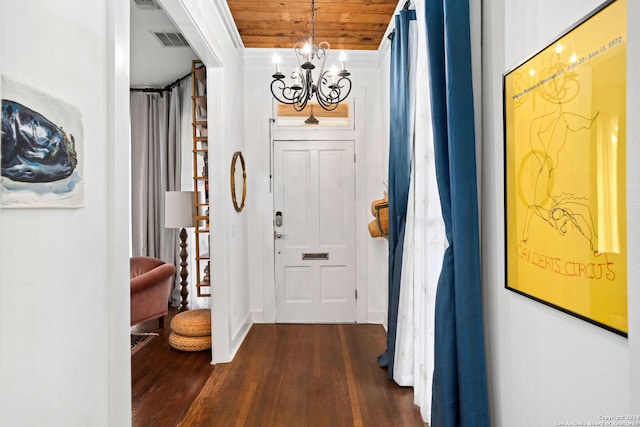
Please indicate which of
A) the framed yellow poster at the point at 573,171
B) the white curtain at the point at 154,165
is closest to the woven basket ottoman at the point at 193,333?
the white curtain at the point at 154,165

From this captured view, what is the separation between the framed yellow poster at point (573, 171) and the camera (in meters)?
0.86

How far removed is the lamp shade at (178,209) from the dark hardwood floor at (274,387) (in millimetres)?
1184

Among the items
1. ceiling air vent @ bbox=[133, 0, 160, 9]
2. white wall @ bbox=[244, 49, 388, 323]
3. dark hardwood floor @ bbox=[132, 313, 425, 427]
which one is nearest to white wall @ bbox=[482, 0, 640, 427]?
dark hardwood floor @ bbox=[132, 313, 425, 427]

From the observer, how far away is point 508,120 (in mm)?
1308

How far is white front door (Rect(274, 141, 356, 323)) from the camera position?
386 centimetres

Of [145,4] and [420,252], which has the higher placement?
[145,4]

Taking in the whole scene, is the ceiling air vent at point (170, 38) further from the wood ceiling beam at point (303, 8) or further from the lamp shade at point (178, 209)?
the lamp shade at point (178, 209)

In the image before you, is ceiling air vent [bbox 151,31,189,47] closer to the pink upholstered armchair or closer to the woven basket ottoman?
the pink upholstered armchair

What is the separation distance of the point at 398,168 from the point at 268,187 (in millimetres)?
1725

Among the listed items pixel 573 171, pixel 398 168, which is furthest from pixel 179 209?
pixel 573 171

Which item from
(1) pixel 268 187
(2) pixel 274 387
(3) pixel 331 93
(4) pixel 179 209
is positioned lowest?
(2) pixel 274 387

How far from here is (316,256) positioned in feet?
12.7

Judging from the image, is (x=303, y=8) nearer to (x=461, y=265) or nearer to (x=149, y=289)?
(x=461, y=265)

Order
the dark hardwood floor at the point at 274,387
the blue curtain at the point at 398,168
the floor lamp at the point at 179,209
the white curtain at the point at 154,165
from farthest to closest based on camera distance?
the white curtain at the point at 154,165 → the floor lamp at the point at 179,209 → the blue curtain at the point at 398,168 → the dark hardwood floor at the point at 274,387
